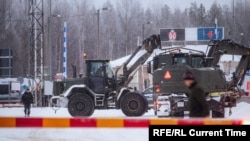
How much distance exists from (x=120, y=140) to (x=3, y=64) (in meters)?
5.50

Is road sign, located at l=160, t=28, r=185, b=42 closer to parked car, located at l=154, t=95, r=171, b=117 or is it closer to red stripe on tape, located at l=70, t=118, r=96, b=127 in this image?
parked car, located at l=154, t=95, r=171, b=117

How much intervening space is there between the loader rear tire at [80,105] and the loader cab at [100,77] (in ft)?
1.33

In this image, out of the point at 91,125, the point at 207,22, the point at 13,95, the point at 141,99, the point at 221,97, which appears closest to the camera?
the point at 91,125

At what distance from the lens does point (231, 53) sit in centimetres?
1287

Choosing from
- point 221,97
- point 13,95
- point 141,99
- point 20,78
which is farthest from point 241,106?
point 13,95

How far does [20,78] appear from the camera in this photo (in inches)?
607

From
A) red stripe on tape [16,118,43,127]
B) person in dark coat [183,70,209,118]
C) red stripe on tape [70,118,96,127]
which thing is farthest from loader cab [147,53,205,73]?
red stripe on tape [16,118,43,127]

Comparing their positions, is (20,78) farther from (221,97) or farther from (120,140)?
(120,140)

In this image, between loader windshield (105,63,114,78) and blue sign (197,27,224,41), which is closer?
blue sign (197,27,224,41)

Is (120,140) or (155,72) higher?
(155,72)

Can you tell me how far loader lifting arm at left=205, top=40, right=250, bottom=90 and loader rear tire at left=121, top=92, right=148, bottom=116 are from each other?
2.30m

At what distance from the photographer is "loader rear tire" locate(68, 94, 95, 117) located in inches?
508

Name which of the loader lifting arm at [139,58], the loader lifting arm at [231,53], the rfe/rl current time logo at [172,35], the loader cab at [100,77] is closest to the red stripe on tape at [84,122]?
the rfe/rl current time logo at [172,35]

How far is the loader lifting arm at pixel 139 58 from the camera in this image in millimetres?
13414
